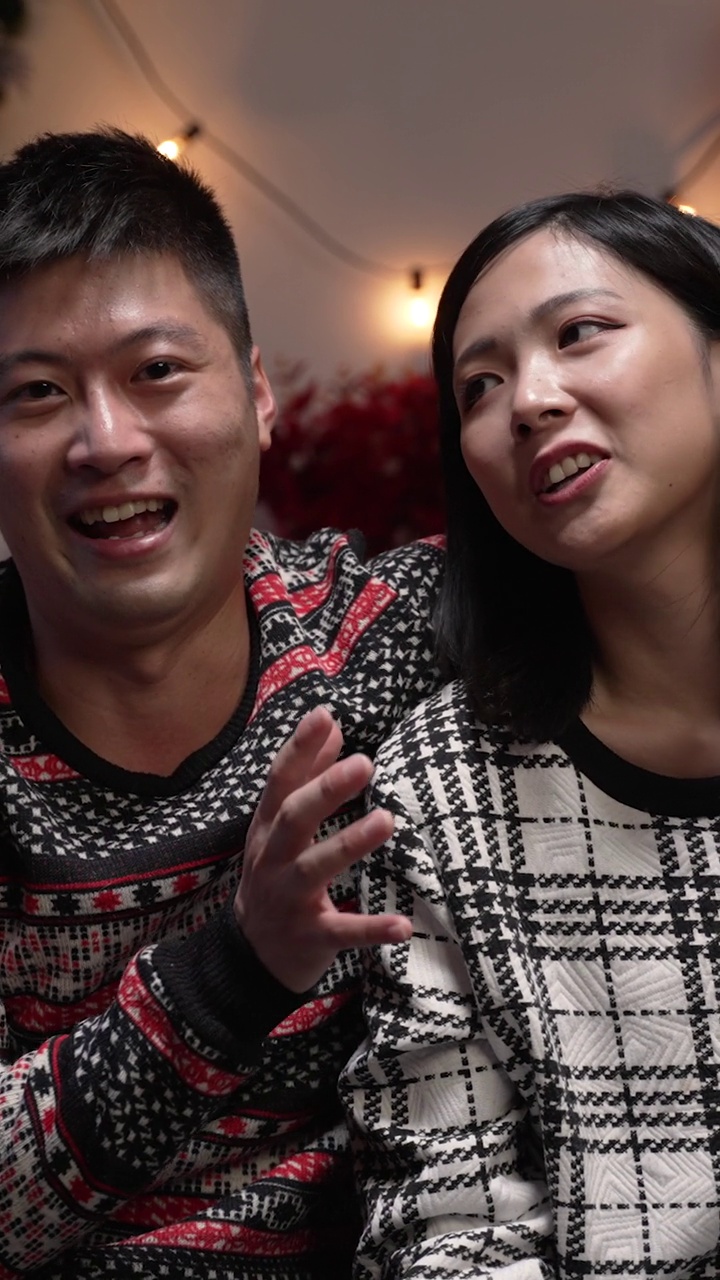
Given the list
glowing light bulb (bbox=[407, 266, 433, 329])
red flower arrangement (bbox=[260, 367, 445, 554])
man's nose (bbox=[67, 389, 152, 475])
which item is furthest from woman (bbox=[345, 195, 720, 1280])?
glowing light bulb (bbox=[407, 266, 433, 329])

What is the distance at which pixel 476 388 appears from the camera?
1.28m

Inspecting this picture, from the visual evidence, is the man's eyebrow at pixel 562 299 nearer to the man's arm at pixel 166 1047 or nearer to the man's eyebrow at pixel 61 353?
the man's eyebrow at pixel 61 353

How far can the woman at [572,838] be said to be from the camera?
1166 mm

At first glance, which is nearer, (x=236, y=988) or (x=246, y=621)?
(x=236, y=988)

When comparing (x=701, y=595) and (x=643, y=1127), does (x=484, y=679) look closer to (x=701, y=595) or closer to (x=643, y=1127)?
(x=701, y=595)

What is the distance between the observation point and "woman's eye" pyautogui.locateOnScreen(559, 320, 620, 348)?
1195mm

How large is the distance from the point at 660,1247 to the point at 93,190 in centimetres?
115

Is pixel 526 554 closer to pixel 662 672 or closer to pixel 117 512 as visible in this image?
pixel 662 672

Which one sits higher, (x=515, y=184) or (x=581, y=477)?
(x=515, y=184)

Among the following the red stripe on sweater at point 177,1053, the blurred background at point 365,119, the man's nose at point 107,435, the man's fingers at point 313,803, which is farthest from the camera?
the blurred background at point 365,119

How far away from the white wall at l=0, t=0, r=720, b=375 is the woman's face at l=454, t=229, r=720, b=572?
1175mm

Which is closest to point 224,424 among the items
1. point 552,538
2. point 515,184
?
point 552,538

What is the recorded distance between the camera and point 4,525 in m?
1.31

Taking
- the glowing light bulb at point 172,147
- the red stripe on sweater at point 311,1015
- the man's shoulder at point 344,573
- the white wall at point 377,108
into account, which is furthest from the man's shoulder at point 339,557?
the glowing light bulb at point 172,147
